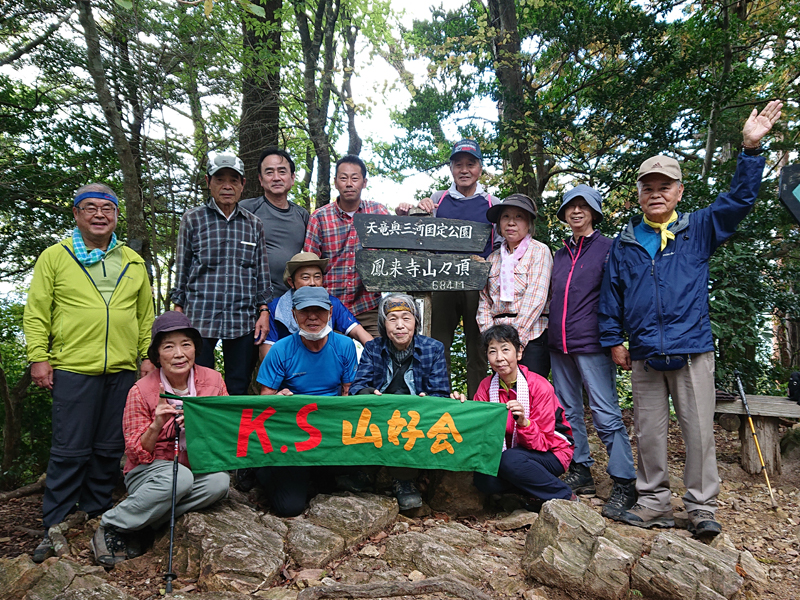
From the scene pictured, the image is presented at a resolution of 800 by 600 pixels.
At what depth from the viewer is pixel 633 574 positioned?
10.5 ft

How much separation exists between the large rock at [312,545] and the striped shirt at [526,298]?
2278mm

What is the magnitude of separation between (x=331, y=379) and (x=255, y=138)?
Result: 15.3 ft

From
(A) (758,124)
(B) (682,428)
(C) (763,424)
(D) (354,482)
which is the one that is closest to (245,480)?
(D) (354,482)

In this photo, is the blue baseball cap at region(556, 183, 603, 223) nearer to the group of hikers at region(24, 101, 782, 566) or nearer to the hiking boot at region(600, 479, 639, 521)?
the group of hikers at region(24, 101, 782, 566)

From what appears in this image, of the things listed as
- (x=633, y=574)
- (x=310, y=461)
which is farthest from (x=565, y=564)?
(x=310, y=461)

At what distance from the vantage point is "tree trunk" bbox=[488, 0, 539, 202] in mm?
7485

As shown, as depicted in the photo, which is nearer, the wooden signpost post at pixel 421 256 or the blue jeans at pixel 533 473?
the blue jeans at pixel 533 473

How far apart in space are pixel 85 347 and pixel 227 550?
1.92 m

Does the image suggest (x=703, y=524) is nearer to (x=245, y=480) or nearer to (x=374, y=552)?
(x=374, y=552)

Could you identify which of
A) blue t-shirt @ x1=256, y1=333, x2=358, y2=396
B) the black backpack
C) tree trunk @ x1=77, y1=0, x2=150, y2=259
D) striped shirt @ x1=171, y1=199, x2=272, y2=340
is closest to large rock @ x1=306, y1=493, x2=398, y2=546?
blue t-shirt @ x1=256, y1=333, x2=358, y2=396

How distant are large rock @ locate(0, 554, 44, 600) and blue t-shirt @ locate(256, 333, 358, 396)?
1850 mm

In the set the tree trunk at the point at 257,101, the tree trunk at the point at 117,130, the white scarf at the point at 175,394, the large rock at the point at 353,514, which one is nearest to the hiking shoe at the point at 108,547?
the white scarf at the point at 175,394

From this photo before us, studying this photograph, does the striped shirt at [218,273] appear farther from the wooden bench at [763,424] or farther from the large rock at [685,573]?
the wooden bench at [763,424]

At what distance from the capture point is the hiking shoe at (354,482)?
442cm
